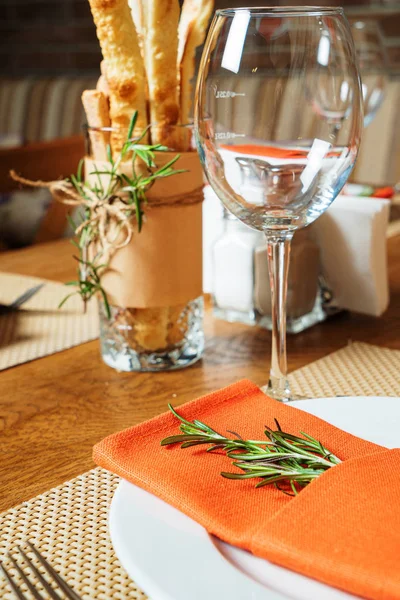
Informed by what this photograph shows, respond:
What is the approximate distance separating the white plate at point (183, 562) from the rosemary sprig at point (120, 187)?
0.98ft

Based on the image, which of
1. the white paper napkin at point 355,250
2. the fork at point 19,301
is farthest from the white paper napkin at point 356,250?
the fork at point 19,301

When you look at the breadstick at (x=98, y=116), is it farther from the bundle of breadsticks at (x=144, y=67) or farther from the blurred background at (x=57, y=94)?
the blurred background at (x=57, y=94)

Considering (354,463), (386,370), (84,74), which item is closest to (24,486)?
(354,463)

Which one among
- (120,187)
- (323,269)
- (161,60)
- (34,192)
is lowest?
(34,192)

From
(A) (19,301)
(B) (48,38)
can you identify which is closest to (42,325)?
(A) (19,301)

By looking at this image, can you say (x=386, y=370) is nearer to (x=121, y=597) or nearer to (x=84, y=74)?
(x=121, y=597)

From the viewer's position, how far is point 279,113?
1.49 feet

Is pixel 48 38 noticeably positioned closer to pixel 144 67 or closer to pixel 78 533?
pixel 144 67

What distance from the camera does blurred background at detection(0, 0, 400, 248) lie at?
2021 mm

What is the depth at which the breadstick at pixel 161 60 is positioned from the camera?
60 centimetres

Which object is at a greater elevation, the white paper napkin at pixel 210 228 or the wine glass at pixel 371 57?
the wine glass at pixel 371 57

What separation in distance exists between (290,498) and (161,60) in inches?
15.7

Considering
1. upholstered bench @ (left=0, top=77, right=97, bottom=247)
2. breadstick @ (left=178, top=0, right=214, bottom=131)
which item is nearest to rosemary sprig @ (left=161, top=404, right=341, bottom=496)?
breadstick @ (left=178, top=0, right=214, bottom=131)

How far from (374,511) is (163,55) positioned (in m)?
0.43
